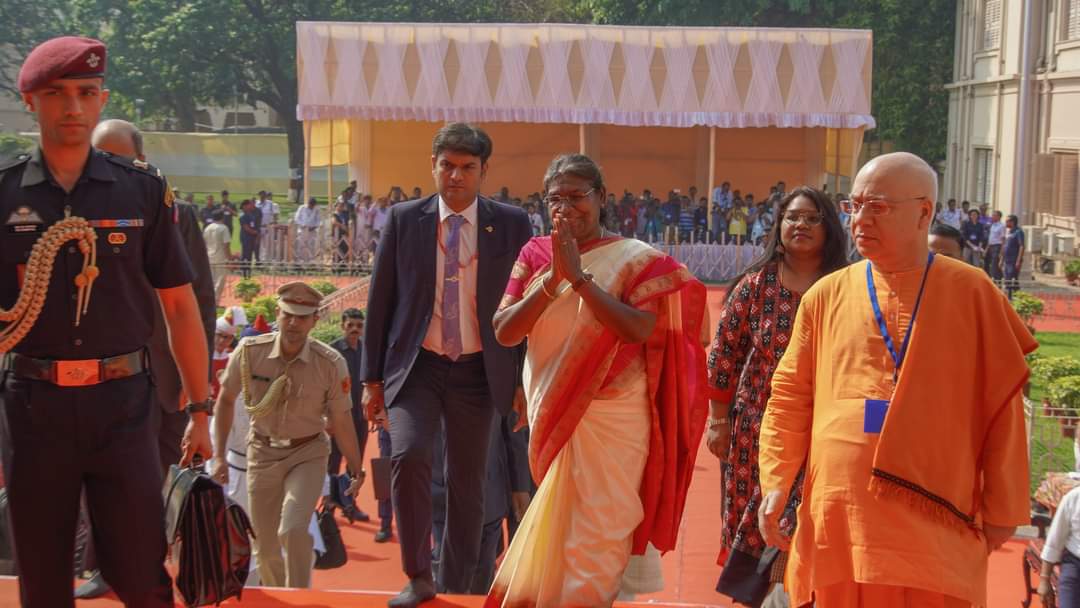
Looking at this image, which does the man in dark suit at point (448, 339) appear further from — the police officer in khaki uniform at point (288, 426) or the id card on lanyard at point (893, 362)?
the id card on lanyard at point (893, 362)

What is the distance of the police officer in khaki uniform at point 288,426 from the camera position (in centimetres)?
674

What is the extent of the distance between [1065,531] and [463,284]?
3.33 meters

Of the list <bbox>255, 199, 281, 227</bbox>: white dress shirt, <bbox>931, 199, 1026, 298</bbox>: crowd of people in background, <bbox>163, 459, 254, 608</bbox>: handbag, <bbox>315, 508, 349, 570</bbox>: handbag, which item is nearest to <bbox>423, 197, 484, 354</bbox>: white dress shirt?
<bbox>163, 459, 254, 608</bbox>: handbag

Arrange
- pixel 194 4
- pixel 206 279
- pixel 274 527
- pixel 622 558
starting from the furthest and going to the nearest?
pixel 194 4, pixel 274 527, pixel 206 279, pixel 622 558

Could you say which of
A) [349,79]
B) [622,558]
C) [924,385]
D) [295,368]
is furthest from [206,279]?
[349,79]

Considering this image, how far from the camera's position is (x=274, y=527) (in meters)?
6.84

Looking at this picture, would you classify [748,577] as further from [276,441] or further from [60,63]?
[60,63]

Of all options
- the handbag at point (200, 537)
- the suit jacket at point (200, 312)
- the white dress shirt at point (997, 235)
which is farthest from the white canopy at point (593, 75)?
the handbag at point (200, 537)

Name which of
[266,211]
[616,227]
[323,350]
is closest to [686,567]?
[323,350]

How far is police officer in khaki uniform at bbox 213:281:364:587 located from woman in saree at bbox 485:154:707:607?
2175 mm

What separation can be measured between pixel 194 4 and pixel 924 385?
41028 millimetres

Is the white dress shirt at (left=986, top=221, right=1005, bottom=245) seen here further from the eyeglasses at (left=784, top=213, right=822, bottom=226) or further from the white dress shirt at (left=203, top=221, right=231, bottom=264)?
the eyeglasses at (left=784, top=213, right=822, bottom=226)

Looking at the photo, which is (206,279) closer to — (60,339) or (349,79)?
(60,339)

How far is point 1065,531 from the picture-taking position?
21.0 feet
